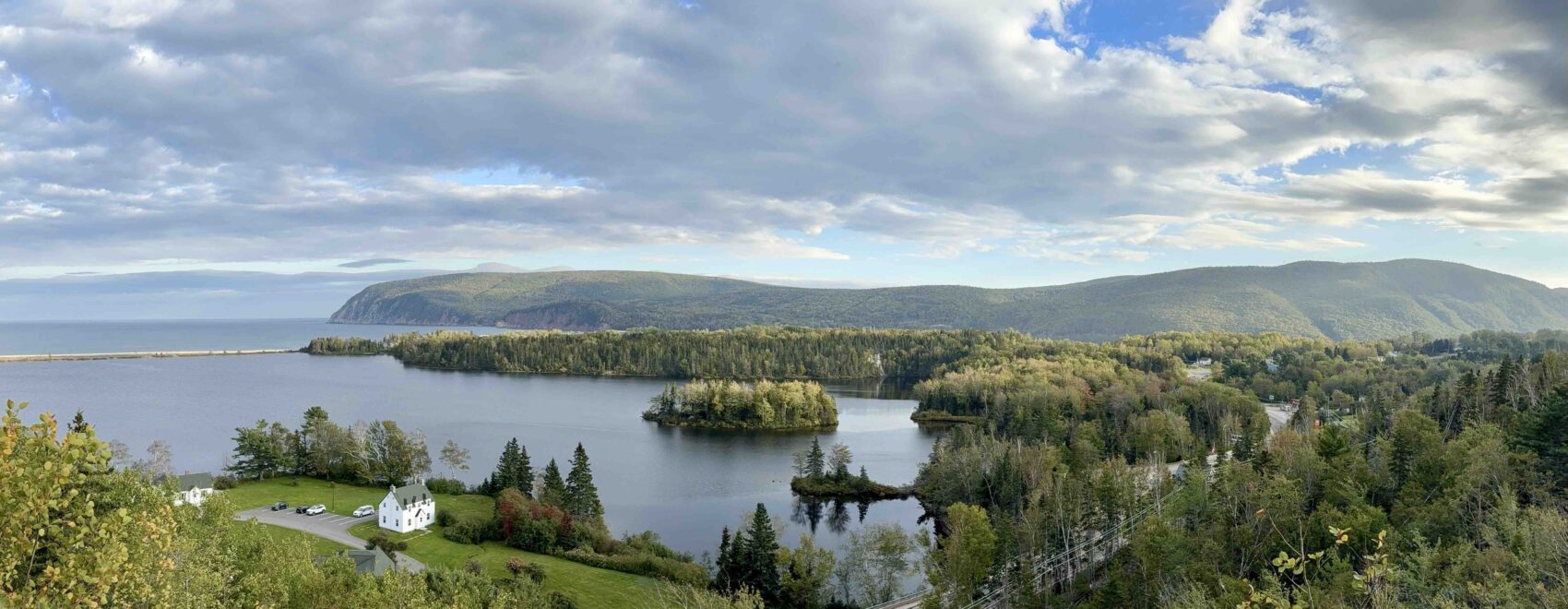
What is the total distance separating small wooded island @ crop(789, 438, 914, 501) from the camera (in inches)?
1897

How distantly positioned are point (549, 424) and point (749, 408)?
18.1 metres

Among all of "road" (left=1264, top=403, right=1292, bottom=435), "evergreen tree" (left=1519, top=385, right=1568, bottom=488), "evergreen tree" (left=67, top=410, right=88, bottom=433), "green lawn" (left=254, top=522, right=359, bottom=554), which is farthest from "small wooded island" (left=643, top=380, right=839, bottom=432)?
"evergreen tree" (left=1519, top=385, right=1568, bottom=488)

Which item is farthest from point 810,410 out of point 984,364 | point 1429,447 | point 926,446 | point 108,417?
point 108,417

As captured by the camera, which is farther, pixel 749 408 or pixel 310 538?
pixel 749 408

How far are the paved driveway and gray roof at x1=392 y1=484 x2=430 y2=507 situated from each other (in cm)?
239

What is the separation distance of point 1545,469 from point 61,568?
109 ft

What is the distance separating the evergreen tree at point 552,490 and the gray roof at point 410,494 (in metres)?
5.37

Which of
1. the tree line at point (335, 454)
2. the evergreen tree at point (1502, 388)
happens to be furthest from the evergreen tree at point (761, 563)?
the evergreen tree at point (1502, 388)

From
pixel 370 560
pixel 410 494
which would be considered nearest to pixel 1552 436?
pixel 370 560

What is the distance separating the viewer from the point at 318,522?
37094 mm

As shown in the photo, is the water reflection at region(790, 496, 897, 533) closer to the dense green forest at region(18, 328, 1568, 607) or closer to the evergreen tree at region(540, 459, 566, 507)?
the dense green forest at region(18, 328, 1568, 607)

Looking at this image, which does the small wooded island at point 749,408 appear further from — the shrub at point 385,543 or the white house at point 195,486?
the shrub at point 385,543

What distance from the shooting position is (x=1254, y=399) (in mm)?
63781

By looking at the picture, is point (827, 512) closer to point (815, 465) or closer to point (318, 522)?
point (815, 465)
